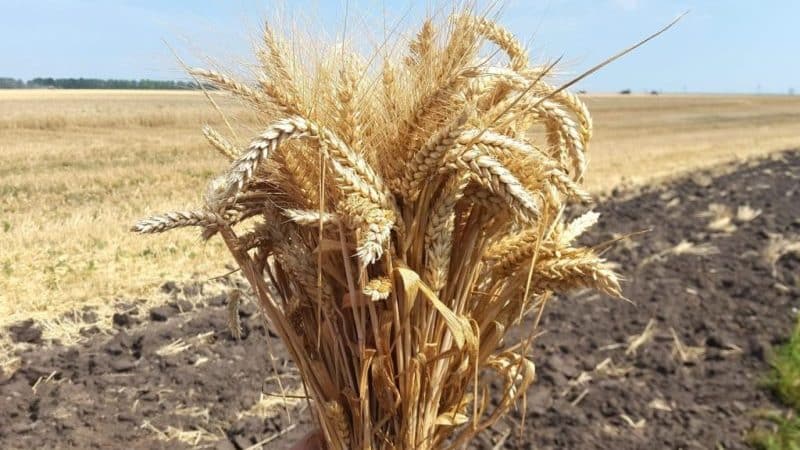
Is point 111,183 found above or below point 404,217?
below

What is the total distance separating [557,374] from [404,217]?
3532 mm

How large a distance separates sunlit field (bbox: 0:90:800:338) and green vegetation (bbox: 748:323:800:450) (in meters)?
2.12

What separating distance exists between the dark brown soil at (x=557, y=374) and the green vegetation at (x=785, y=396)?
0.30 ft

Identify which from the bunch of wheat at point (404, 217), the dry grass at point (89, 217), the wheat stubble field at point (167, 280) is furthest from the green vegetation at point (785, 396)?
the dry grass at point (89, 217)

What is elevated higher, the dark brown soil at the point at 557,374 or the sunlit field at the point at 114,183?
the sunlit field at the point at 114,183

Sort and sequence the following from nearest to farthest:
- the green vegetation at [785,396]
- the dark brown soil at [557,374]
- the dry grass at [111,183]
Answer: the green vegetation at [785,396] → the dark brown soil at [557,374] → the dry grass at [111,183]

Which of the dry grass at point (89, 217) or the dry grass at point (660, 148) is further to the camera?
the dry grass at point (660, 148)

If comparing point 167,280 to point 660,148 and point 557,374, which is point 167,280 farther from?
point 660,148

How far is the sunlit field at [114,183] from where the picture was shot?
20.6 ft

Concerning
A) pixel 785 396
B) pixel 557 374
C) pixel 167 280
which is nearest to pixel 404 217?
pixel 557 374

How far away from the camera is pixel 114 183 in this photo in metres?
12.5

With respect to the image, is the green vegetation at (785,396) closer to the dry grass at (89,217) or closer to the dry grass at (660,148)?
the dry grass at (89,217)

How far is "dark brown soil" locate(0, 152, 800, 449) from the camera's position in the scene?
4.05m

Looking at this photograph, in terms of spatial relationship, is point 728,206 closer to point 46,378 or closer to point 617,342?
point 617,342
